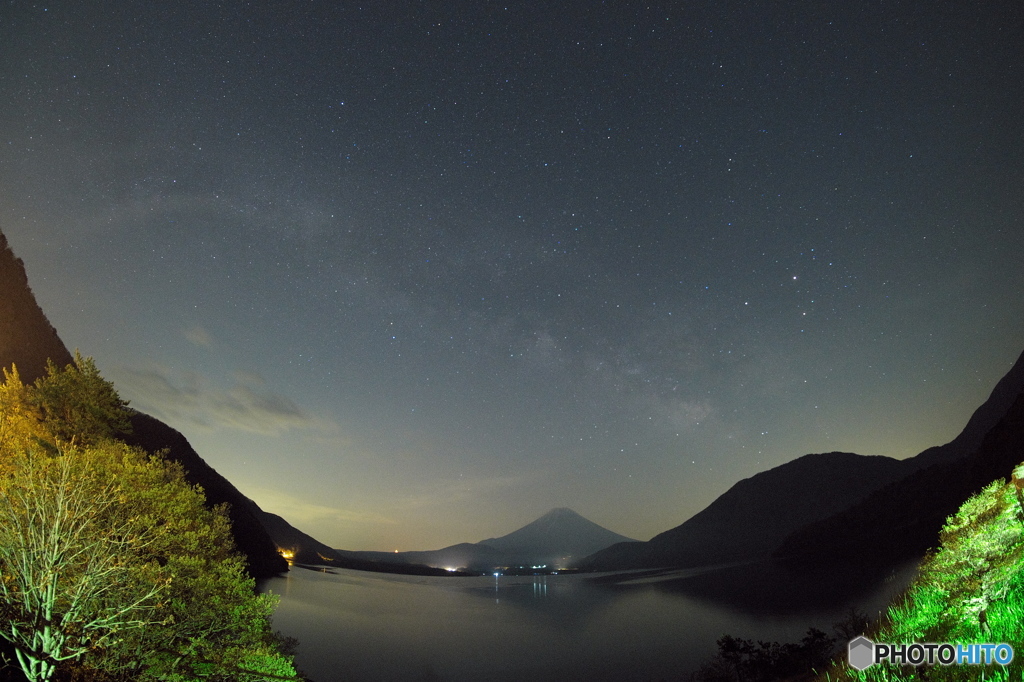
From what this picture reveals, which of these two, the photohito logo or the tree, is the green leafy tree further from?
the photohito logo

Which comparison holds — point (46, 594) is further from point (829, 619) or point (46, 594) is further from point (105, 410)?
point (829, 619)

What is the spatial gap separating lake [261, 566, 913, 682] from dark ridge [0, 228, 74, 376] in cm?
6465

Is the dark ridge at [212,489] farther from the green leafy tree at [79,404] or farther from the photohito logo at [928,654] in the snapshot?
the photohito logo at [928,654]

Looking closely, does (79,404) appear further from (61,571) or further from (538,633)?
(538,633)

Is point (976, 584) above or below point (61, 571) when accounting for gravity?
above

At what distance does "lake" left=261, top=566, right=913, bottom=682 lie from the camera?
52.6 m

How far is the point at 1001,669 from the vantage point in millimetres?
8812

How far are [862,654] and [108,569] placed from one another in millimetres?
24016

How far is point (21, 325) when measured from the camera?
89125 millimetres

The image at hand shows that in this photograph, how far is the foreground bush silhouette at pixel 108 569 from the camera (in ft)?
49.4

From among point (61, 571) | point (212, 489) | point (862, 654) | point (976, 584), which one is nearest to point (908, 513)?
point (976, 584)

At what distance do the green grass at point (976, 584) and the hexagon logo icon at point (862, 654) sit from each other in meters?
0.30

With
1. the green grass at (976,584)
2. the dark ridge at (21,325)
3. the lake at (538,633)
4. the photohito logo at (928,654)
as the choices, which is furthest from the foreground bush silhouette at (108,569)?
the dark ridge at (21,325)

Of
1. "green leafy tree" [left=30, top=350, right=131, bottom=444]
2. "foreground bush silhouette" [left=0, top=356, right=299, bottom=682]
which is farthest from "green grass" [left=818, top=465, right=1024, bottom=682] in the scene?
"green leafy tree" [left=30, top=350, right=131, bottom=444]
